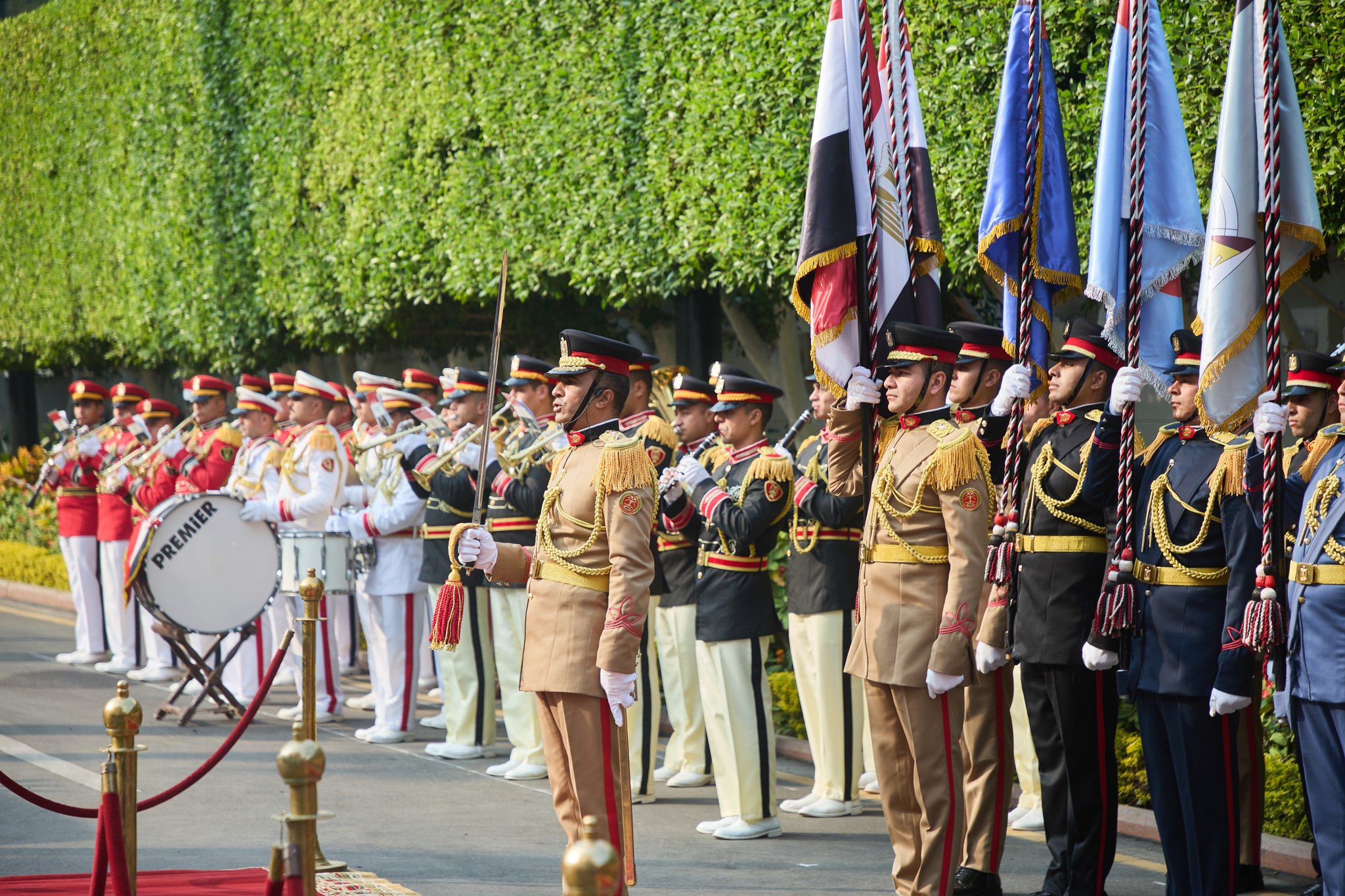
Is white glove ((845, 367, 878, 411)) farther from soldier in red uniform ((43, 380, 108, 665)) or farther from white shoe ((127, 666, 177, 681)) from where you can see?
soldier in red uniform ((43, 380, 108, 665))

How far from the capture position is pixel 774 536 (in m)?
7.73

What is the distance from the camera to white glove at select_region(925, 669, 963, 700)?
217 inches

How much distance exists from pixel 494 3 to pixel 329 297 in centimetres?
395

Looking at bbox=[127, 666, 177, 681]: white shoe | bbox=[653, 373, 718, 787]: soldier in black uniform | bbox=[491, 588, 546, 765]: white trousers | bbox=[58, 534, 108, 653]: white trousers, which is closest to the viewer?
bbox=[653, 373, 718, 787]: soldier in black uniform

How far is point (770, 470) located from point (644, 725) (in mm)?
1565

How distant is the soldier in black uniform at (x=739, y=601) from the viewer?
7.29m

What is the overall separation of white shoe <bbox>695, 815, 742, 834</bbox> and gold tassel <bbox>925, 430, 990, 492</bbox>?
2.37 meters

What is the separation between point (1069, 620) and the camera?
5.82 metres

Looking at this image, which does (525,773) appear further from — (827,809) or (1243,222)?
(1243,222)

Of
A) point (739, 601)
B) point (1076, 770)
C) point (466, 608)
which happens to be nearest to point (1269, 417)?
point (1076, 770)

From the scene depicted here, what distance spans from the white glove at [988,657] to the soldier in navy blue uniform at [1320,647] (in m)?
1.02

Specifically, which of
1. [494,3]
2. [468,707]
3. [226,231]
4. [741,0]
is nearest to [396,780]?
[468,707]

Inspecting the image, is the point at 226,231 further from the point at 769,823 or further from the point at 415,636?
the point at 769,823

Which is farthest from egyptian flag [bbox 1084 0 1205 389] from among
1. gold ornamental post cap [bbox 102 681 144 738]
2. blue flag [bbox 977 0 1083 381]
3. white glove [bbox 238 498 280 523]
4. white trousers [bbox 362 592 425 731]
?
white glove [bbox 238 498 280 523]
